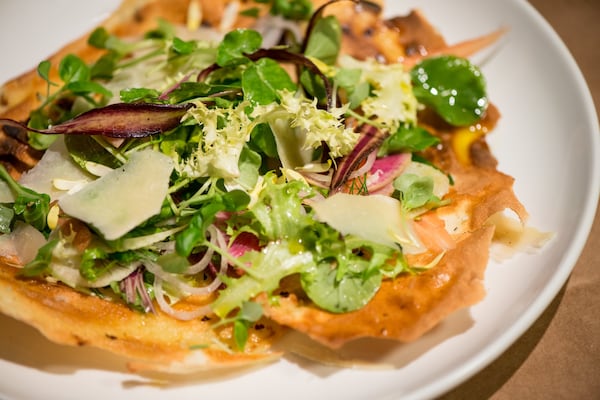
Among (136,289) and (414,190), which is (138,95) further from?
(414,190)

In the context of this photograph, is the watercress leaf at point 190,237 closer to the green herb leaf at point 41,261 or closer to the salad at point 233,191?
the salad at point 233,191

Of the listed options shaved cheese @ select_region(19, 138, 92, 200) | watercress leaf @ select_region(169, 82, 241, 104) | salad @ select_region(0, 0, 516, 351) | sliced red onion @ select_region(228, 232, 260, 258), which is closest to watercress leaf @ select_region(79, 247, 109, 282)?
salad @ select_region(0, 0, 516, 351)

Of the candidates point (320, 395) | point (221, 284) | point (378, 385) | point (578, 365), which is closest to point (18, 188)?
point (221, 284)

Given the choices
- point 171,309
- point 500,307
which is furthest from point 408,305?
point 171,309

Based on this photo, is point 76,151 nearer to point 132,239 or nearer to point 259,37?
point 132,239

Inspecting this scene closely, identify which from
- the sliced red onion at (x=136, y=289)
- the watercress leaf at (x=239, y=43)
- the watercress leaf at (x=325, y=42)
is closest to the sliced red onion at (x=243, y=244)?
the sliced red onion at (x=136, y=289)

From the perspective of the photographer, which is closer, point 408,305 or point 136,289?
point 408,305
